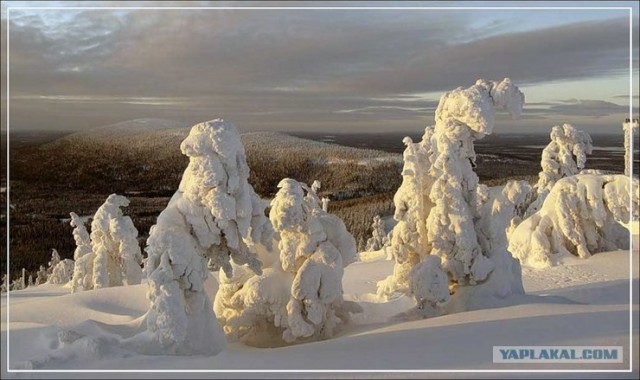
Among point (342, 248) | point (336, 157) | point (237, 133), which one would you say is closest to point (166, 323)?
point (237, 133)

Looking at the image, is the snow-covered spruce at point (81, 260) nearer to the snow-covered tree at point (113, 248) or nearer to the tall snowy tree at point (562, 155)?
the snow-covered tree at point (113, 248)

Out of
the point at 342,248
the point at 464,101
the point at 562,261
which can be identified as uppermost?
the point at 464,101

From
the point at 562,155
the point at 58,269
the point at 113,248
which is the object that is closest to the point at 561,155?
the point at 562,155

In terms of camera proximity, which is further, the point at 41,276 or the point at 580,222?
the point at 41,276

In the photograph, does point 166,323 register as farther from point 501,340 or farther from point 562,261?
point 562,261

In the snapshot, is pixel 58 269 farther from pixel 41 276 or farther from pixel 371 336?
pixel 371 336

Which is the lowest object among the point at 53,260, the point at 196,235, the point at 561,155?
the point at 53,260

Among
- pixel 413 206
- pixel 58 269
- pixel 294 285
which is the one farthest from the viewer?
pixel 58 269

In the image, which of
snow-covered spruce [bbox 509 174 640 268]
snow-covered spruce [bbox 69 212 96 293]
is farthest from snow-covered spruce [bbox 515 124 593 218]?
snow-covered spruce [bbox 69 212 96 293]
